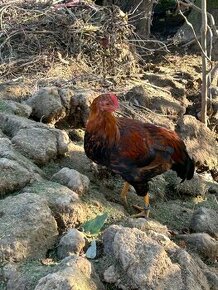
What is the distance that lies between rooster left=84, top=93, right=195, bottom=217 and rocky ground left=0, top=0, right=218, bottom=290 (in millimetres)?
223

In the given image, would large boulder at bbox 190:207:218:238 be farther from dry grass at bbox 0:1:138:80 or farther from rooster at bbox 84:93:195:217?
dry grass at bbox 0:1:138:80

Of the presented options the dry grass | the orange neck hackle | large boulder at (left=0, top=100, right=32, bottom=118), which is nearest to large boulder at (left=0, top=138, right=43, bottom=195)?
the orange neck hackle

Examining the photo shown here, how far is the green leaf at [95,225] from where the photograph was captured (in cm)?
332

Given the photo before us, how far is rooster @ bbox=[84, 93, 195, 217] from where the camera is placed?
13.1 ft

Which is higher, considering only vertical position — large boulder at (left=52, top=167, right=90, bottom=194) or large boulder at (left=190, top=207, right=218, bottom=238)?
large boulder at (left=52, top=167, right=90, bottom=194)

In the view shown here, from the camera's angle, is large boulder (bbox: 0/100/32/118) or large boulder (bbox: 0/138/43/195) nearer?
large boulder (bbox: 0/138/43/195)

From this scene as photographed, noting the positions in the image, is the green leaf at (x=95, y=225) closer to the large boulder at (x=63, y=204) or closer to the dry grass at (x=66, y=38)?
the large boulder at (x=63, y=204)

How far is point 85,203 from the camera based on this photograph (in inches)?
146

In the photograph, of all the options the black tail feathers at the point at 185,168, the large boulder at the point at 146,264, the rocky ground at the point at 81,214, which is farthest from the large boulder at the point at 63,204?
the black tail feathers at the point at 185,168

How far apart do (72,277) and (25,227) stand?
56cm

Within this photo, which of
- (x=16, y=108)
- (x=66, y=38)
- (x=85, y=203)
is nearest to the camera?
(x=85, y=203)

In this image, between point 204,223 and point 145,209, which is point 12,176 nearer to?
point 145,209

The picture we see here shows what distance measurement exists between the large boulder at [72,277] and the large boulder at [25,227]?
0.30 meters

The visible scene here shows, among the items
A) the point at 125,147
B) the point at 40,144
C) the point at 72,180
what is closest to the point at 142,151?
the point at 125,147
